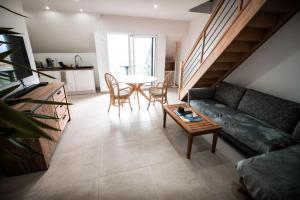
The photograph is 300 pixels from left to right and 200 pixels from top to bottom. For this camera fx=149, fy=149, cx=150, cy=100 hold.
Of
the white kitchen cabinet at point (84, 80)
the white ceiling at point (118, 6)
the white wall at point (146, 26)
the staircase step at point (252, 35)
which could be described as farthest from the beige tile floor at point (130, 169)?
the white wall at point (146, 26)

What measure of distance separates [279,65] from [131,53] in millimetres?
3793

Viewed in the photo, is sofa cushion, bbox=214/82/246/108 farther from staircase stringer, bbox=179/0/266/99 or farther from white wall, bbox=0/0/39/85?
white wall, bbox=0/0/39/85

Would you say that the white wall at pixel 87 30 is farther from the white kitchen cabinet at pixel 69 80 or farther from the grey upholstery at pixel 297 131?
the grey upholstery at pixel 297 131

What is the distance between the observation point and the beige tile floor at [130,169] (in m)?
1.57

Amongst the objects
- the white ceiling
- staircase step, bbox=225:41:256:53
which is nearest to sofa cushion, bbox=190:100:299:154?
staircase step, bbox=225:41:256:53

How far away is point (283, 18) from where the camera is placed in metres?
2.09

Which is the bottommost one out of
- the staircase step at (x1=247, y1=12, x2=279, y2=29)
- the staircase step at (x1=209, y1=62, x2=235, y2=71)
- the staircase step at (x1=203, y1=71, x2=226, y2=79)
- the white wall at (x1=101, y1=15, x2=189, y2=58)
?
the staircase step at (x1=203, y1=71, x2=226, y2=79)

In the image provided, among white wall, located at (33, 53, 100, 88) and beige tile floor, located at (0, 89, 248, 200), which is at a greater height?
white wall, located at (33, 53, 100, 88)

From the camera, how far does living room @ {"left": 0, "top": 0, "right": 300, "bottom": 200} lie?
58.6 inches

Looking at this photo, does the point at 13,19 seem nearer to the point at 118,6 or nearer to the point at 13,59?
the point at 13,59

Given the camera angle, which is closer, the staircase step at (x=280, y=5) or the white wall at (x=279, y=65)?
the staircase step at (x=280, y=5)

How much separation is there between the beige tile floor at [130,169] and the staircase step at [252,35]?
166 cm

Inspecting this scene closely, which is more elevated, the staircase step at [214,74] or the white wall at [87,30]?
the white wall at [87,30]

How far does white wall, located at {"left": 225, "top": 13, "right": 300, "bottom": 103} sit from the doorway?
313cm
